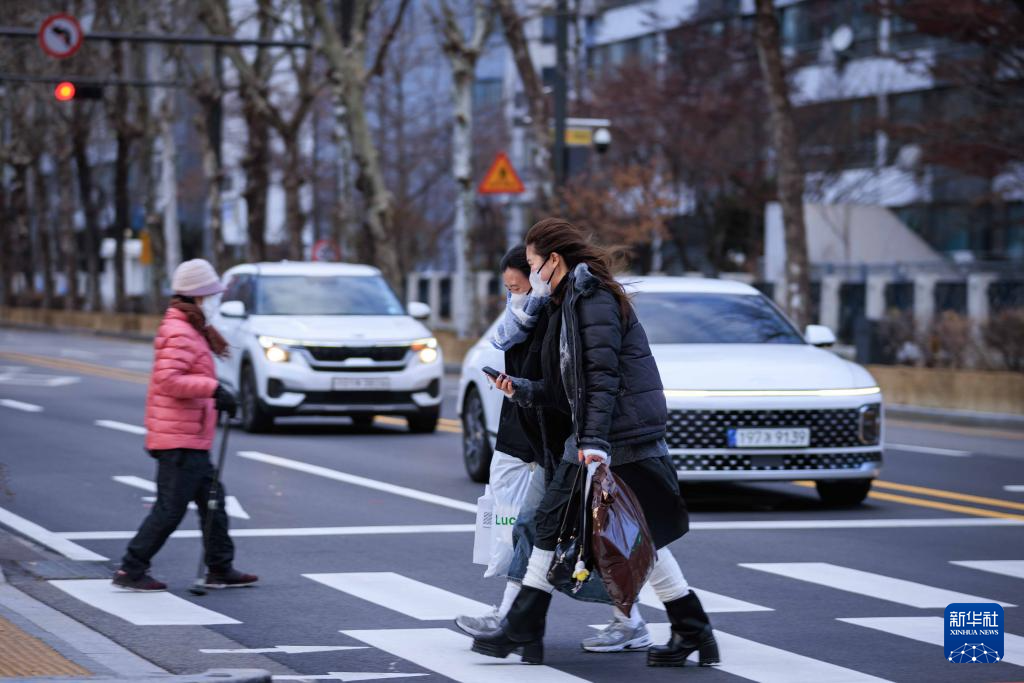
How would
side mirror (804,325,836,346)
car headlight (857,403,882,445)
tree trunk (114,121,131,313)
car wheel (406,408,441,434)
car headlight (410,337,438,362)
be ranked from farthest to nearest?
tree trunk (114,121,131,313), car wheel (406,408,441,434), car headlight (410,337,438,362), side mirror (804,325,836,346), car headlight (857,403,882,445)

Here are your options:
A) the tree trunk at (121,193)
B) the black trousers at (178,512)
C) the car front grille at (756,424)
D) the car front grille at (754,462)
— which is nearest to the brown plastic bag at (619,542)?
the black trousers at (178,512)

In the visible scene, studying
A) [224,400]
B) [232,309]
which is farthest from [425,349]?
[224,400]

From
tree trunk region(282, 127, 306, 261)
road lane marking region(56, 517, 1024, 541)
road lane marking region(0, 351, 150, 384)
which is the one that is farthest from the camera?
tree trunk region(282, 127, 306, 261)

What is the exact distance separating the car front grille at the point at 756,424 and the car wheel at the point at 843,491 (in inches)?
24.3

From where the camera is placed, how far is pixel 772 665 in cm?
787

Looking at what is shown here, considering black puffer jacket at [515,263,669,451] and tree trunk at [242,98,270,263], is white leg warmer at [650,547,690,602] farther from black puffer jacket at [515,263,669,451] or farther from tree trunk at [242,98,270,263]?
tree trunk at [242,98,270,263]

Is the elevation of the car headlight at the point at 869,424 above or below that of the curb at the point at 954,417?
above

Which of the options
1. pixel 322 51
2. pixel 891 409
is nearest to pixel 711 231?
pixel 322 51

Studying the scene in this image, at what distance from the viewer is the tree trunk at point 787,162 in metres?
28.5

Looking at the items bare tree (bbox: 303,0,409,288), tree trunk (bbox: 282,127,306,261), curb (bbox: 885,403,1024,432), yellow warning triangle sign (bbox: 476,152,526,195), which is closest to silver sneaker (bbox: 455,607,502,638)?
curb (bbox: 885,403,1024,432)

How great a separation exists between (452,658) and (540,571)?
554mm

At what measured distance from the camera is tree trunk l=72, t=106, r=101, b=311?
202ft

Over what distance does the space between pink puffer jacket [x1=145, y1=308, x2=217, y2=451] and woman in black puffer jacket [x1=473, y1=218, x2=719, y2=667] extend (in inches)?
92.0

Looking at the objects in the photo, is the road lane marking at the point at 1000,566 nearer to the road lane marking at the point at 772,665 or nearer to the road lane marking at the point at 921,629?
the road lane marking at the point at 921,629
